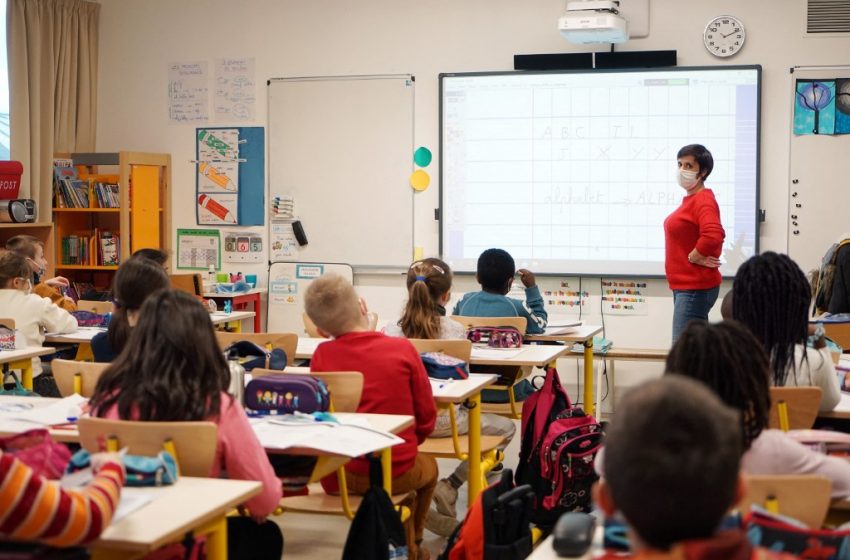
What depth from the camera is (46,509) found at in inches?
69.4

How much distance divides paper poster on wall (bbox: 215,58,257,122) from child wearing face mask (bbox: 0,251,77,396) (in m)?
2.68

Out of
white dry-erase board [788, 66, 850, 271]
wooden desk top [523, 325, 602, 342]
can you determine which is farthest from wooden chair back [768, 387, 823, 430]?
white dry-erase board [788, 66, 850, 271]

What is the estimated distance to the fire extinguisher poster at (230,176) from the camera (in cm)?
775

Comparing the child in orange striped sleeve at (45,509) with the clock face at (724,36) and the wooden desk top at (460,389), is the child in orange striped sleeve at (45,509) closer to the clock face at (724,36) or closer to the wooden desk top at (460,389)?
the wooden desk top at (460,389)

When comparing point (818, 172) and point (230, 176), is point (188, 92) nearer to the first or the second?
point (230, 176)

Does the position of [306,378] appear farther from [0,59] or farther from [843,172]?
[0,59]

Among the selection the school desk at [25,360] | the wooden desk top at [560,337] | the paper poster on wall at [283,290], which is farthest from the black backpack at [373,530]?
the paper poster on wall at [283,290]

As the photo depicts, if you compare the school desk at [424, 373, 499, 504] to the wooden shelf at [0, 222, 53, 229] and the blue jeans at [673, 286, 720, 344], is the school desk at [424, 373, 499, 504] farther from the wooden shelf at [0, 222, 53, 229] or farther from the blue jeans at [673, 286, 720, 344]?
the wooden shelf at [0, 222, 53, 229]

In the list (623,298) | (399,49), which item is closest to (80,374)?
(623,298)

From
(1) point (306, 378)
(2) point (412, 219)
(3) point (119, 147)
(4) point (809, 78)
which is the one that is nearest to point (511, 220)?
(2) point (412, 219)

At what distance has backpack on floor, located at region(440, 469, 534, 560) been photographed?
9.05ft

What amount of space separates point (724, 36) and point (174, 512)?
5573mm

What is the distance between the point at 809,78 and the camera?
21.7 ft

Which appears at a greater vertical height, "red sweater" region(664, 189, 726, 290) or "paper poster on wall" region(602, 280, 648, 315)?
"red sweater" region(664, 189, 726, 290)
